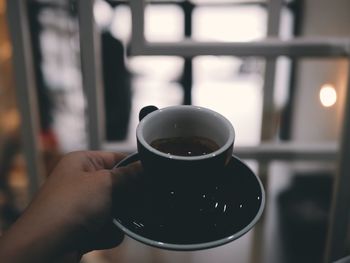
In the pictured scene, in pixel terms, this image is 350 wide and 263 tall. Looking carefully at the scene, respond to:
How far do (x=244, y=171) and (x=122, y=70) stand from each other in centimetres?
494

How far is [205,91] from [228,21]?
84 centimetres

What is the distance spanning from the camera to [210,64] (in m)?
5.89

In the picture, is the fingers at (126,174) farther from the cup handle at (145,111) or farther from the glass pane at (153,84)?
the glass pane at (153,84)

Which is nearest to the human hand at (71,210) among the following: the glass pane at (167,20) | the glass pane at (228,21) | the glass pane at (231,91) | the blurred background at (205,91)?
the blurred background at (205,91)

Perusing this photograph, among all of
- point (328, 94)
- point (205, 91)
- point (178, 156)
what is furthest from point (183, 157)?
point (205, 91)

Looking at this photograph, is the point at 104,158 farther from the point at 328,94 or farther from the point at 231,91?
the point at 231,91

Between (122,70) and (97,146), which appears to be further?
(122,70)

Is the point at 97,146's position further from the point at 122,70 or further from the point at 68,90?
the point at 122,70

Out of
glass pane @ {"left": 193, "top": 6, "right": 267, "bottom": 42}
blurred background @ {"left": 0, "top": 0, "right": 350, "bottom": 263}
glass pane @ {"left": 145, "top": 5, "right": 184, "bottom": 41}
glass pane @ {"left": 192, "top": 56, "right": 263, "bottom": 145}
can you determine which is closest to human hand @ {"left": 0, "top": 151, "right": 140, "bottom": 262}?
blurred background @ {"left": 0, "top": 0, "right": 350, "bottom": 263}

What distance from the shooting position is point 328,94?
428cm

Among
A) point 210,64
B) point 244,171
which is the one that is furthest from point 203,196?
point 210,64

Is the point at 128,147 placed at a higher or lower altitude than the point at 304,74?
higher

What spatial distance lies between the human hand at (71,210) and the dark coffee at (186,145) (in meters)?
0.04

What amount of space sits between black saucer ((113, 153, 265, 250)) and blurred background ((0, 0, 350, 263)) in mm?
1155
